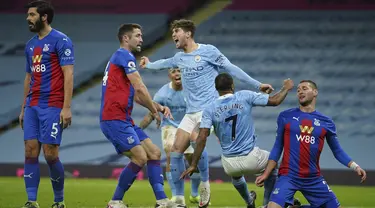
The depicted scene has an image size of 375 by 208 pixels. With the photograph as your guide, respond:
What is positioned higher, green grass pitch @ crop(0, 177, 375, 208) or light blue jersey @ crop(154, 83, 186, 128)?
light blue jersey @ crop(154, 83, 186, 128)

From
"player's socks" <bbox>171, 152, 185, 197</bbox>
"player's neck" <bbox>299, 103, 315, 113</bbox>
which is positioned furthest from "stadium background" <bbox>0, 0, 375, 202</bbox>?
"player's neck" <bbox>299, 103, 315, 113</bbox>

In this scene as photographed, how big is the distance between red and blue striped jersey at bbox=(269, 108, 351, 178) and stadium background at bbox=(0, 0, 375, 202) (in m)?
9.15

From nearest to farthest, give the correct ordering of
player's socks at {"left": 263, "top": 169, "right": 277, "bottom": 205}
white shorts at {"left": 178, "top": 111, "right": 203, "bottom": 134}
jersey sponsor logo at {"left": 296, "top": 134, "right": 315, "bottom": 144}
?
jersey sponsor logo at {"left": 296, "top": 134, "right": 315, "bottom": 144}
player's socks at {"left": 263, "top": 169, "right": 277, "bottom": 205}
white shorts at {"left": 178, "top": 111, "right": 203, "bottom": 134}

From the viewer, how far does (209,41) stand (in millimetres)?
17797

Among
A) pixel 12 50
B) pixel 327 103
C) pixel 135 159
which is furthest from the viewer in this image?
pixel 12 50

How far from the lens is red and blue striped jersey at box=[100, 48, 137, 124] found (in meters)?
8.07

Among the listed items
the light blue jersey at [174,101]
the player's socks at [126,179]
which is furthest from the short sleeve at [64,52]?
the light blue jersey at [174,101]

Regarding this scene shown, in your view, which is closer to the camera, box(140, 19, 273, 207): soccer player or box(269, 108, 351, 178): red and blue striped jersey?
box(269, 108, 351, 178): red and blue striped jersey

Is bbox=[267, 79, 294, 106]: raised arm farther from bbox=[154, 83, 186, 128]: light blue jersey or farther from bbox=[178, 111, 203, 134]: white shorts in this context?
bbox=[154, 83, 186, 128]: light blue jersey

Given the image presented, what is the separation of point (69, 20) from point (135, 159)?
10.9 m

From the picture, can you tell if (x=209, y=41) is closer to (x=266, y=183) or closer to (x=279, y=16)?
(x=279, y=16)

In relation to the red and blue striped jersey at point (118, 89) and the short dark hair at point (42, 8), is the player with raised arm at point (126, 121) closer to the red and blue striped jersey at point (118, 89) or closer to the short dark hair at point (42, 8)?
the red and blue striped jersey at point (118, 89)

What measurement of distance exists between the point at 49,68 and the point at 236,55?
9.82 metres

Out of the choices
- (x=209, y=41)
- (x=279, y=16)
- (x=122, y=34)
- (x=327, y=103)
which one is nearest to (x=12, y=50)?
(x=209, y=41)
